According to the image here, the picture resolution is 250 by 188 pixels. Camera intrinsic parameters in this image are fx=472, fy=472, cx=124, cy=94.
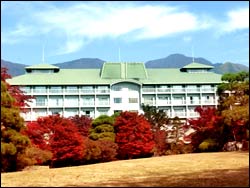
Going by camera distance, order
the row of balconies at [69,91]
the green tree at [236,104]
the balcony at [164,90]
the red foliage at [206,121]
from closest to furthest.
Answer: the green tree at [236,104] < the red foliage at [206,121] < the row of balconies at [69,91] < the balcony at [164,90]

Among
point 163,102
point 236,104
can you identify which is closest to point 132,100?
point 163,102

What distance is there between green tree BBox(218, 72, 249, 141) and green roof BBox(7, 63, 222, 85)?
3030 centimetres

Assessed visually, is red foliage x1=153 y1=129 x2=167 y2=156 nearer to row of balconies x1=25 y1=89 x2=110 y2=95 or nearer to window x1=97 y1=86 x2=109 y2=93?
row of balconies x1=25 y1=89 x2=110 y2=95

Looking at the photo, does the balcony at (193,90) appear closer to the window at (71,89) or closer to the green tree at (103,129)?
the window at (71,89)

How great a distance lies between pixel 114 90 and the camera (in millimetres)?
65562

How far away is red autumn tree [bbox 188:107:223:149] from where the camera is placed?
1399 inches

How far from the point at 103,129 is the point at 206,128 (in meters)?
8.17

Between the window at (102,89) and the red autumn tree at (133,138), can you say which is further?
the window at (102,89)

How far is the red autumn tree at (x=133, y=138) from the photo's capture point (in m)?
35.7

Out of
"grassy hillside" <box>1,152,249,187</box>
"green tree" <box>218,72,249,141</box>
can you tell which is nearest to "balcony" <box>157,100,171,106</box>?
"green tree" <box>218,72,249,141</box>

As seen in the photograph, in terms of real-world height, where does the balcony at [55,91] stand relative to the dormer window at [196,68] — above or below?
below

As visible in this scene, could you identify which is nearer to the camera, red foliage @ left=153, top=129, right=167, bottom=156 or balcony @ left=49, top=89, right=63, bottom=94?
red foliage @ left=153, top=129, right=167, bottom=156

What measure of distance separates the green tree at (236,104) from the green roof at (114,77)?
30302 millimetres

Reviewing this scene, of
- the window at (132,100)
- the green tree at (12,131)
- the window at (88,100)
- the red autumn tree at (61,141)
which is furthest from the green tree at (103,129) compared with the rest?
the window at (132,100)
